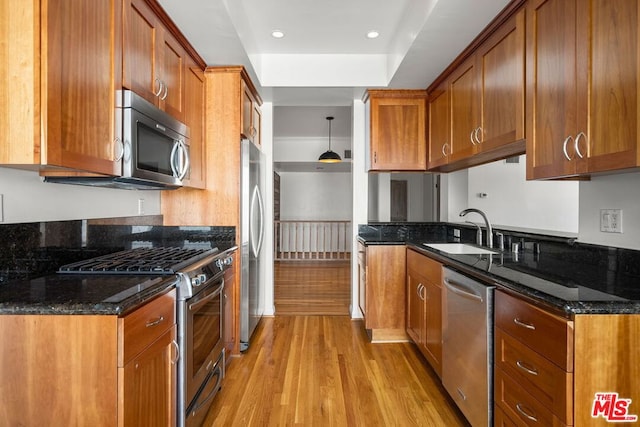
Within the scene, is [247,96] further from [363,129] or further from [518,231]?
[518,231]

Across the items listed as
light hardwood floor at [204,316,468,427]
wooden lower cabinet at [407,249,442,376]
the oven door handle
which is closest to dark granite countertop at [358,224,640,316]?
wooden lower cabinet at [407,249,442,376]

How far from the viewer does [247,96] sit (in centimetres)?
309

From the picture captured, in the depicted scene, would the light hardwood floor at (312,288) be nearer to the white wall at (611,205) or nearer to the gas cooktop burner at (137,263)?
the gas cooktop burner at (137,263)

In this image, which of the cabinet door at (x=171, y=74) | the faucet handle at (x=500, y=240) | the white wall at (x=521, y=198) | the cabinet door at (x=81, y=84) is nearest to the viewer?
the cabinet door at (x=81, y=84)

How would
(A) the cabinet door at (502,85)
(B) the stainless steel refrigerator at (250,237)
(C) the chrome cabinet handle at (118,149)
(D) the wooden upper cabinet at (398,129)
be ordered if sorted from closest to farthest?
(C) the chrome cabinet handle at (118,149) < (A) the cabinet door at (502,85) < (B) the stainless steel refrigerator at (250,237) < (D) the wooden upper cabinet at (398,129)

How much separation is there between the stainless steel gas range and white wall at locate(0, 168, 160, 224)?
26 cm

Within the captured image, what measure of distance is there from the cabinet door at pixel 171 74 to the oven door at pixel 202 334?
1120mm

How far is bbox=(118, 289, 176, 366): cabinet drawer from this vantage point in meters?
1.17

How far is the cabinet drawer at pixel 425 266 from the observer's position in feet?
7.54

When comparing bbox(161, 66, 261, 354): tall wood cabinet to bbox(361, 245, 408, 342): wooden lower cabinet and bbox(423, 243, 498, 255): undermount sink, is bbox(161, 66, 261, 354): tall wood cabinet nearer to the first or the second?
bbox(361, 245, 408, 342): wooden lower cabinet

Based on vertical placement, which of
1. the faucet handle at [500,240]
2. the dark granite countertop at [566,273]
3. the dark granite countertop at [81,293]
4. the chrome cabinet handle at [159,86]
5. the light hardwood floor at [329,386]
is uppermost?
the chrome cabinet handle at [159,86]

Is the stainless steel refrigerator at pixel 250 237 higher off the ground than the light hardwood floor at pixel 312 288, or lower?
higher

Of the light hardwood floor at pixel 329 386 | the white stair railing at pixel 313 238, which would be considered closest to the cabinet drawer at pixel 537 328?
the light hardwood floor at pixel 329 386

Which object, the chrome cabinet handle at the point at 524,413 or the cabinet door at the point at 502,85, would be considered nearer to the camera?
the chrome cabinet handle at the point at 524,413
